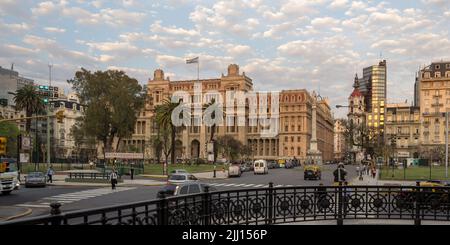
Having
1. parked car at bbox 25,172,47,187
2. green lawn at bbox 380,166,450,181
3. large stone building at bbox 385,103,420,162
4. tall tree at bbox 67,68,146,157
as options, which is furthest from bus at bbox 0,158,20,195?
large stone building at bbox 385,103,420,162

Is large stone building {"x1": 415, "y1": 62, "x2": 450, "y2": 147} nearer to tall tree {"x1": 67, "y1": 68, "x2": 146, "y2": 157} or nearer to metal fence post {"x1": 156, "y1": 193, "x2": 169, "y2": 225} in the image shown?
tall tree {"x1": 67, "y1": 68, "x2": 146, "y2": 157}

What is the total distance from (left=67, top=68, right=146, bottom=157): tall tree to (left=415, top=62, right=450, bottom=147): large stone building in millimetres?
102723

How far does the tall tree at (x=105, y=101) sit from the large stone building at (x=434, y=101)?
10272 centimetres

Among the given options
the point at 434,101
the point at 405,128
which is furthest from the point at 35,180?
the point at 434,101

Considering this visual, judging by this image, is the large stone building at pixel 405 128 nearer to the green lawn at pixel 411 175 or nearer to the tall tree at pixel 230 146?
the tall tree at pixel 230 146

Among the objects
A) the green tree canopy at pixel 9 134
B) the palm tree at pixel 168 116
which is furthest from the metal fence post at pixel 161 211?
the green tree canopy at pixel 9 134

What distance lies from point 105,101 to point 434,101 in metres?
111

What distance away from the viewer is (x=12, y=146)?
289ft

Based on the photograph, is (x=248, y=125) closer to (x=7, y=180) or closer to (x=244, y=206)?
(x=7, y=180)

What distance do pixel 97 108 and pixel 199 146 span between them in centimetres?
8472

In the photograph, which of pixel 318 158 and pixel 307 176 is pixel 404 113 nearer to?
pixel 318 158

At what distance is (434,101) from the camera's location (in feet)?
463
